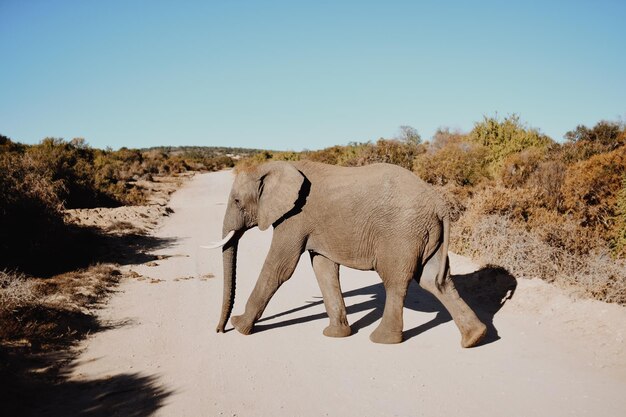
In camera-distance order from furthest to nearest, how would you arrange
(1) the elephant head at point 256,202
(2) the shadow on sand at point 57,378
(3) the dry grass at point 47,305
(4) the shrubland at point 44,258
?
1. (4) the shrubland at point 44,258
2. (1) the elephant head at point 256,202
3. (3) the dry grass at point 47,305
4. (2) the shadow on sand at point 57,378

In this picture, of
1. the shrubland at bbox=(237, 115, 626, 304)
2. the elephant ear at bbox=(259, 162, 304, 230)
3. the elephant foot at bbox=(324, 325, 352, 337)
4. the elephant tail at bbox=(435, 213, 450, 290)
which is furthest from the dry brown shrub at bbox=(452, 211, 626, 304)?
the elephant ear at bbox=(259, 162, 304, 230)

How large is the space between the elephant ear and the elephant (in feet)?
0.04

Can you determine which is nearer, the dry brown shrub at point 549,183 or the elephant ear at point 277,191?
the elephant ear at point 277,191

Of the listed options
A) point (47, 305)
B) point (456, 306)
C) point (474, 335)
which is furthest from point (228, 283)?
point (474, 335)

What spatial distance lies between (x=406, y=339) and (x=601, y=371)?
7.45ft

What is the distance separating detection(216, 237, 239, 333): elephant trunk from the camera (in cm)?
629

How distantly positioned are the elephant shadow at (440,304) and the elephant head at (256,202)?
99 centimetres

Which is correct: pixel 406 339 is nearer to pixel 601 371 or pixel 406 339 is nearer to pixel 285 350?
pixel 285 350

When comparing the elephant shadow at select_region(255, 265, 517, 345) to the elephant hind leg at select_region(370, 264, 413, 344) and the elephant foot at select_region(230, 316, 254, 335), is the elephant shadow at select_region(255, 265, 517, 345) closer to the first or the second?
the elephant foot at select_region(230, 316, 254, 335)

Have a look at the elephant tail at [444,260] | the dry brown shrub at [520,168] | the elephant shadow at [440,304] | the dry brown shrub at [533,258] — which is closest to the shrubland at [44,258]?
the elephant shadow at [440,304]

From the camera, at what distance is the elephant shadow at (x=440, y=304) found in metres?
6.68

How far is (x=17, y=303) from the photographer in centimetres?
620

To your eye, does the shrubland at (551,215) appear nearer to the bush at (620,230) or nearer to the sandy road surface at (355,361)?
the bush at (620,230)

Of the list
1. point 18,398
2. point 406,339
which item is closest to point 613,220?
point 406,339
